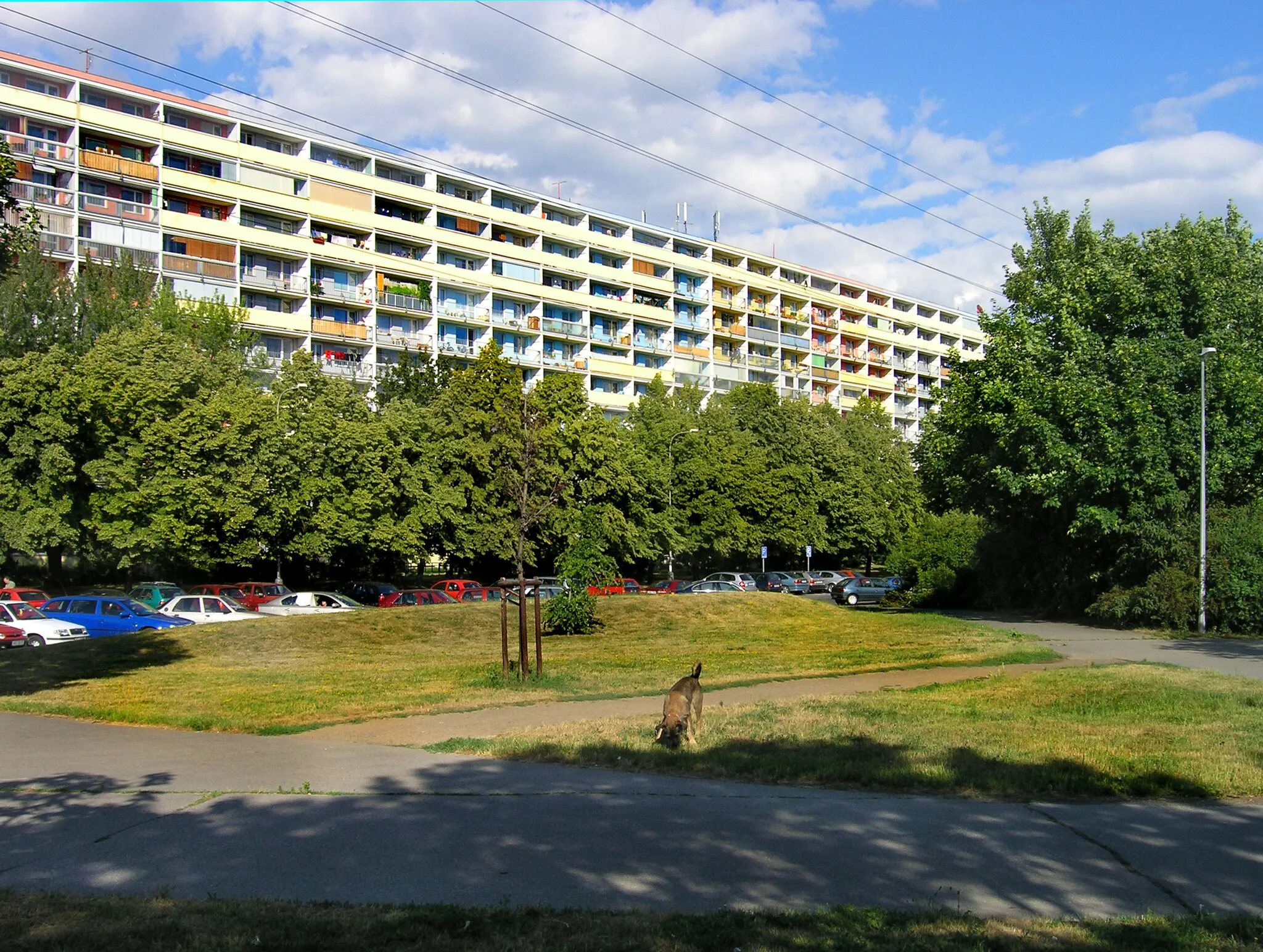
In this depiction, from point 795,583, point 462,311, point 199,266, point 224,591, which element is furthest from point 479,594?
point 462,311

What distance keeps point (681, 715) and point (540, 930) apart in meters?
6.31

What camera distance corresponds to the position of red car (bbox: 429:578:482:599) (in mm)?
44719

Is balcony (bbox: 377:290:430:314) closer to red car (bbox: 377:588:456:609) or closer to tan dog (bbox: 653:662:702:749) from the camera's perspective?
red car (bbox: 377:588:456:609)

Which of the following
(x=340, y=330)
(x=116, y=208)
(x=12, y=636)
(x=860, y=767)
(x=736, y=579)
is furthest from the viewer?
(x=340, y=330)

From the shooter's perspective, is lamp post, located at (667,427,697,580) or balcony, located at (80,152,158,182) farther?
lamp post, located at (667,427,697,580)

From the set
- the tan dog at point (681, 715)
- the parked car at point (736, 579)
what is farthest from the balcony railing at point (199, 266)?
the tan dog at point (681, 715)

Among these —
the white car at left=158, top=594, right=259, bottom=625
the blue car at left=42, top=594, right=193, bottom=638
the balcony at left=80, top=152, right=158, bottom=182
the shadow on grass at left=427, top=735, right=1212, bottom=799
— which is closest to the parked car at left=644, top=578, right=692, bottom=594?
the white car at left=158, top=594, right=259, bottom=625

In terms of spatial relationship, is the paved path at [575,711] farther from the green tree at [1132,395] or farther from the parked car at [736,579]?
the parked car at [736,579]

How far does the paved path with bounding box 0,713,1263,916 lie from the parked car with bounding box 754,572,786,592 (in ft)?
158

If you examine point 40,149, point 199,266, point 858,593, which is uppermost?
point 40,149

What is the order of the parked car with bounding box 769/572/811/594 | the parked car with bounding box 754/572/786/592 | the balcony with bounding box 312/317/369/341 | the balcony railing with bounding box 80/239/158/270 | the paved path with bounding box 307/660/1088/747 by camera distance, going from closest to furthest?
the paved path with bounding box 307/660/1088/747 → the balcony railing with bounding box 80/239/158/270 → the parked car with bounding box 754/572/786/592 → the parked car with bounding box 769/572/811/594 → the balcony with bounding box 312/317/369/341

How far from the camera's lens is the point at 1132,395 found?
3312 cm

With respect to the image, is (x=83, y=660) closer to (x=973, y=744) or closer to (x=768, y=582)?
(x=973, y=744)

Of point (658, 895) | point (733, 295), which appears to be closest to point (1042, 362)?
point (658, 895)
